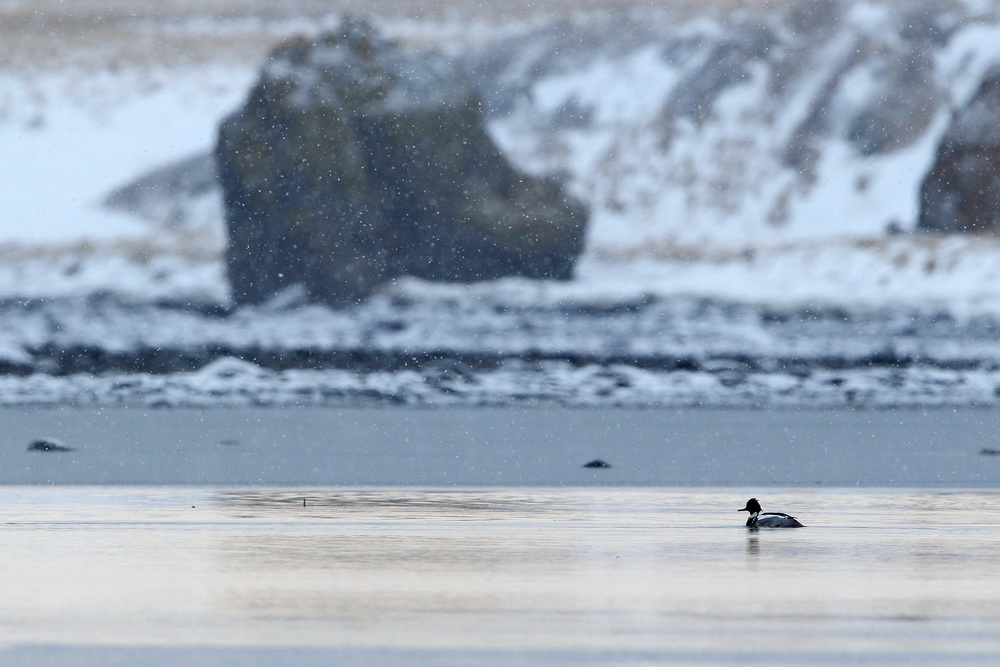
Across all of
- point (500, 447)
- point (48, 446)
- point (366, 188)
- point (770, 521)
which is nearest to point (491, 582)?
point (770, 521)

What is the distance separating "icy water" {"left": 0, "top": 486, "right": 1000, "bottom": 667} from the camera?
292 inches

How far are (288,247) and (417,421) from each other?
25350 millimetres

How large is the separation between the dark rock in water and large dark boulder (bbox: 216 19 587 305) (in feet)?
91.4

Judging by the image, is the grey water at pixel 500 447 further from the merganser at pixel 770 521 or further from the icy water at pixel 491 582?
the merganser at pixel 770 521

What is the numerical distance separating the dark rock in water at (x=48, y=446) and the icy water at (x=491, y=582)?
5727mm

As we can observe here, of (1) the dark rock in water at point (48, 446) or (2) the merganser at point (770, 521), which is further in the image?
(1) the dark rock in water at point (48, 446)

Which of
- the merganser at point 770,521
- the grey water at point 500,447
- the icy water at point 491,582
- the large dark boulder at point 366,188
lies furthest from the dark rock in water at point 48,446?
the large dark boulder at point 366,188

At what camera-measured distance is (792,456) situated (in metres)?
18.9

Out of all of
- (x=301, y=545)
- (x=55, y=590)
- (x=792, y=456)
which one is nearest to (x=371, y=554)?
(x=301, y=545)

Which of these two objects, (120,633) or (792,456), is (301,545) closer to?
(120,633)

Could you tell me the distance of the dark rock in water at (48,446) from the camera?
1922 cm

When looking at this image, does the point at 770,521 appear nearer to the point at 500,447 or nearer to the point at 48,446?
the point at 500,447

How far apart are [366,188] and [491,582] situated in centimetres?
4627

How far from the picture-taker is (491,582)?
9.12 meters
